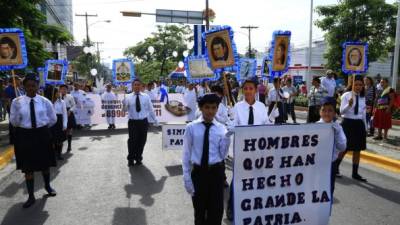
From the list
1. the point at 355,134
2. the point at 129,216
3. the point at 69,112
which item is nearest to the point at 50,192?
the point at 129,216

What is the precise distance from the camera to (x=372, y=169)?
8.53 meters

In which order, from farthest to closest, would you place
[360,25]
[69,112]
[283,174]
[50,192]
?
[360,25] < [69,112] < [50,192] < [283,174]

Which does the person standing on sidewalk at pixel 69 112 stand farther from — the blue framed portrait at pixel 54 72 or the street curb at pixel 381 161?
the street curb at pixel 381 161

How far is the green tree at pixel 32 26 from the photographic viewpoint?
47.3 feet

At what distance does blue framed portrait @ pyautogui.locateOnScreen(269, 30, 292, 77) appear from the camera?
6.15 m

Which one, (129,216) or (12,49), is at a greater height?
(12,49)

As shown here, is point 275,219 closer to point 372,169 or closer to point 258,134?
point 258,134

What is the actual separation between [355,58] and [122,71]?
8267 millimetres

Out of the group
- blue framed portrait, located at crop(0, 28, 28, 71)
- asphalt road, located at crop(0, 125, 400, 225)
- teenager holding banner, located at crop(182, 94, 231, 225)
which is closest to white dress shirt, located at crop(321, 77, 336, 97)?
asphalt road, located at crop(0, 125, 400, 225)

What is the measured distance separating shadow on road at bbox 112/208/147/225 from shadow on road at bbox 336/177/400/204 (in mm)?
3706

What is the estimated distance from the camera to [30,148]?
6.09m

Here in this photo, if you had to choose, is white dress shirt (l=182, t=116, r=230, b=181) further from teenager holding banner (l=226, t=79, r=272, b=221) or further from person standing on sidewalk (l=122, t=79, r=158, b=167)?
person standing on sidewalk (l=122, t=79, r=158, b=167)

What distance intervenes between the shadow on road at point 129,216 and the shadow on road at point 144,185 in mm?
355

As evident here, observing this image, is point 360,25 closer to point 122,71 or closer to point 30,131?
point 122,71
